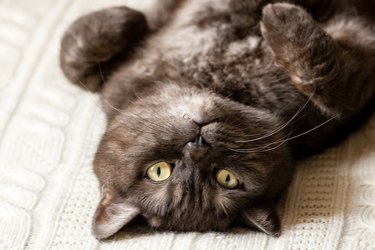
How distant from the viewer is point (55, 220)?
1682 millimetres

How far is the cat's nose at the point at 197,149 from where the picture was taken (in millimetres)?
1482

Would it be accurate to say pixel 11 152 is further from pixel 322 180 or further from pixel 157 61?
pixel 322 180

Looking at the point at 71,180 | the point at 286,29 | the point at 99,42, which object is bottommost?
the point at 71,180

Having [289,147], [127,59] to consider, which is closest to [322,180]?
[289,147]

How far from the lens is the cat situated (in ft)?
5.09

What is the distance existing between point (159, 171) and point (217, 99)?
233 mm

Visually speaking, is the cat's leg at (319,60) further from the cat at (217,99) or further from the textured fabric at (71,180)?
the textured fabric at (71,180)

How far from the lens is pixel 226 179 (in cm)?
157

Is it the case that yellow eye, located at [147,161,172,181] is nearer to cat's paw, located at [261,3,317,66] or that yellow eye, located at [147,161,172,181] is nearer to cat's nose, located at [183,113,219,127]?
cat's nose, located at [183,113,219,127]

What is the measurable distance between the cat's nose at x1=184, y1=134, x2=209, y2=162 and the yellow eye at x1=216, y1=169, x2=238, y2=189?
0.08 metres

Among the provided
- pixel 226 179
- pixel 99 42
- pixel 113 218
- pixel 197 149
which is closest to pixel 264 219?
pixel 226 179

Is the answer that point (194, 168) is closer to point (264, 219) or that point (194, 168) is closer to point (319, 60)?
point (264, 219)

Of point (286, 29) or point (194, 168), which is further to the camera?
point (286, 29)

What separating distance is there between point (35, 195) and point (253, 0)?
0.80m
